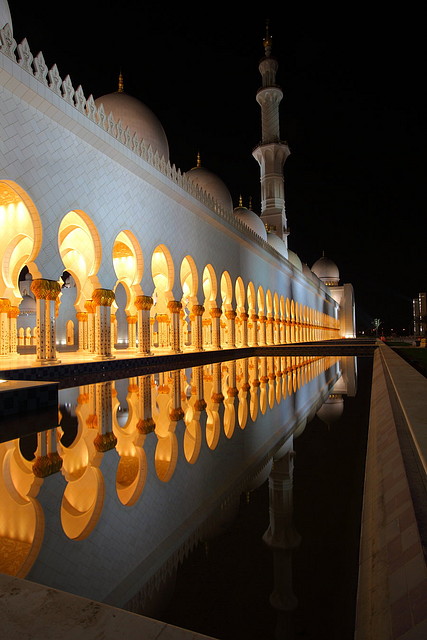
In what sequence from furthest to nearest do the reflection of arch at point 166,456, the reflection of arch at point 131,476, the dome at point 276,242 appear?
the dome at point 276,242 → the reflection of arch at point 166,456 → the reflection of arch at point 131,476

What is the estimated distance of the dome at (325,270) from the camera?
40688 millimetres

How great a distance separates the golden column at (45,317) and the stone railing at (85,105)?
10.1 feet

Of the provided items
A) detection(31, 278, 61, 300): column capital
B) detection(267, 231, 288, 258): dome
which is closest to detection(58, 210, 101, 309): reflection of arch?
detection(31, 278, 61, 300): column capital

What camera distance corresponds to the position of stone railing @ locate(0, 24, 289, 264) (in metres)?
6.37

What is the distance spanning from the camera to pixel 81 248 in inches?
447

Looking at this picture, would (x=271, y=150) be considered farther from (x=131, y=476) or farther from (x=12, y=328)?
(x=131, y=476)

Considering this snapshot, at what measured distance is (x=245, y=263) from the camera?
630 inches

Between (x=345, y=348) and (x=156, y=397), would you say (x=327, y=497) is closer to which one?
(x=156, y=397)

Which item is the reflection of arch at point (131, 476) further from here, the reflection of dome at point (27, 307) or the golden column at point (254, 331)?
the reflection of dome at point (27, 307)

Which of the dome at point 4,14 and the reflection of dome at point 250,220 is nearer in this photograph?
the dome at point 4,14

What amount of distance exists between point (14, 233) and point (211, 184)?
26.5 ft

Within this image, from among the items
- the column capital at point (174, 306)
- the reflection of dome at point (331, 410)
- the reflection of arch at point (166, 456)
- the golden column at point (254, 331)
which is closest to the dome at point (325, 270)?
the golden column at point (254, 331)

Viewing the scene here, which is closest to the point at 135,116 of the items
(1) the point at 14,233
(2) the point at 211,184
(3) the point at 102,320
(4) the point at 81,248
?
(4) the point at 81,248

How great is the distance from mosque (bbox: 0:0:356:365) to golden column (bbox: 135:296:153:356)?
0.03m
